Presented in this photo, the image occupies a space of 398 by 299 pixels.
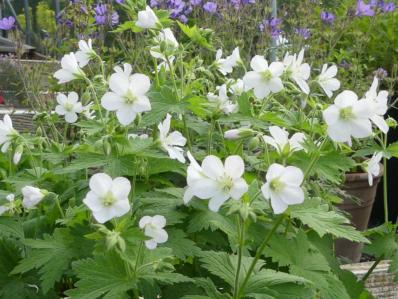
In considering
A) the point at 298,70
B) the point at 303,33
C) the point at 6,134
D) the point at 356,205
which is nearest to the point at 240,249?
the point at 298,70

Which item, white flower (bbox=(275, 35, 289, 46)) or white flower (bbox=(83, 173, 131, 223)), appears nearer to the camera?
white flower (bbox=(83, 173, 131, 223))

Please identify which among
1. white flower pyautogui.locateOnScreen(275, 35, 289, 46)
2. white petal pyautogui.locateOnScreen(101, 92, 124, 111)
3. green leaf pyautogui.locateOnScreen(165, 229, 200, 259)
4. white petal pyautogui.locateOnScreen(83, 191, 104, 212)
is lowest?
white flower pyautogui.locateOnScreen(275, 35, 289, 46)

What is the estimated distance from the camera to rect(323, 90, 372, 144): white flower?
3.76ft

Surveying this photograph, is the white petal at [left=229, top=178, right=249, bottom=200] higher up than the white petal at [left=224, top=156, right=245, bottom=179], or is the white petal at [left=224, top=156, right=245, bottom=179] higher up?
the white petal at [left=224, top=156, right=245, bottom=179]

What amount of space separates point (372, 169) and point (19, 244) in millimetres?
877

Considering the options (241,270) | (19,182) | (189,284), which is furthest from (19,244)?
(241,270)

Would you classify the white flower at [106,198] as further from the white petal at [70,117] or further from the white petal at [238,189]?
the white petal at [70,117]

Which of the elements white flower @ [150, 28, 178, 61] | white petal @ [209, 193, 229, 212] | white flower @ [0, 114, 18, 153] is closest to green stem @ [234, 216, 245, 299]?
white petal @ [209, 193, 229, 212]

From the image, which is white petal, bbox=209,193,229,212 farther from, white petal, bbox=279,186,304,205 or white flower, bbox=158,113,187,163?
white flower, bbox=158,113,187,163

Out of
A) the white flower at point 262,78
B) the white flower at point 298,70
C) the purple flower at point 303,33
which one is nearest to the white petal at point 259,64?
the white flower at point 262,78

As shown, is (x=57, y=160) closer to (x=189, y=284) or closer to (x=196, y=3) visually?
(x=189, y=284)

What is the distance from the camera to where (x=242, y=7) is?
3.14 metres

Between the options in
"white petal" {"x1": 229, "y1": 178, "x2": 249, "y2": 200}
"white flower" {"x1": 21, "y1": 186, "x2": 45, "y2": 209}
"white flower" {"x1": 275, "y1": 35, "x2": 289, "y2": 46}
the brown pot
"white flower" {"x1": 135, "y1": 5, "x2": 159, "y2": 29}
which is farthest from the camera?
"white flower" {"x1": 275, "y1": 35, "x2": 289, "y2": 46}

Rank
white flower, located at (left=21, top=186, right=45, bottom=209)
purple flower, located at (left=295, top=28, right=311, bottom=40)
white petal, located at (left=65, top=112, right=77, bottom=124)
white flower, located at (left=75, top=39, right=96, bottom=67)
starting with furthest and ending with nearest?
purple flower, located at (left=295, top=28, right=311, bottom=40), white petal, located at (left=65, top=112, right=77, bottom=124), white flower, located at (left=75, top=39, right=96, bottom=67), white flower, located at (left=21, top=186, right=45, bottom=209)
